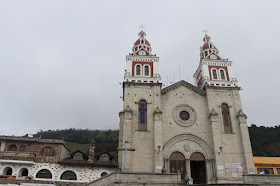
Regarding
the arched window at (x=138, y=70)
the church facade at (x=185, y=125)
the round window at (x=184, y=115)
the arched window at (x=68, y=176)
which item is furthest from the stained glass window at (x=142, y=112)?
the arched window at (x=68, y=176)

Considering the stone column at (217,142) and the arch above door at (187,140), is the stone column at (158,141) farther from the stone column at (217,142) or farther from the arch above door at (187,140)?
the stone column at (217,142)

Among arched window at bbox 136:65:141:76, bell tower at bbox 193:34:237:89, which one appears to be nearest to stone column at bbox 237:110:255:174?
bell tower at bbox 193:34:237:89

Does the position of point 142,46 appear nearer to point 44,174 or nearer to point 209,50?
point 209,50

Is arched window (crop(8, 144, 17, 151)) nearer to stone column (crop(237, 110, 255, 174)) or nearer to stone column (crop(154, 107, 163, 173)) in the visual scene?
stone column (crop(154, 107, 163, 173))

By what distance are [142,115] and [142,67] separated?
269 inches

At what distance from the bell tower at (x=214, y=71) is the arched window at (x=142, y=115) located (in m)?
8.55

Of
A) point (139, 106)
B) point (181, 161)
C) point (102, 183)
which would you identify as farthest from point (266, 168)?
point (102, 183)

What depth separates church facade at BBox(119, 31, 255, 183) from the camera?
24359 mm

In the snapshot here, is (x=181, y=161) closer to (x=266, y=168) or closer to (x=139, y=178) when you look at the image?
(x=139, y=178)

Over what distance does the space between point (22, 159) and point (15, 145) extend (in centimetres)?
253

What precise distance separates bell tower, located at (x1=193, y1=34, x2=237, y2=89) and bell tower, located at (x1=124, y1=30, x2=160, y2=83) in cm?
637

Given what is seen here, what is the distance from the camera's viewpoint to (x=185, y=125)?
1049 inches

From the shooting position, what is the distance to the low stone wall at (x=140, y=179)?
17.1 m

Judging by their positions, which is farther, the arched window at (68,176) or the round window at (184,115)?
the round window at (184,115)
